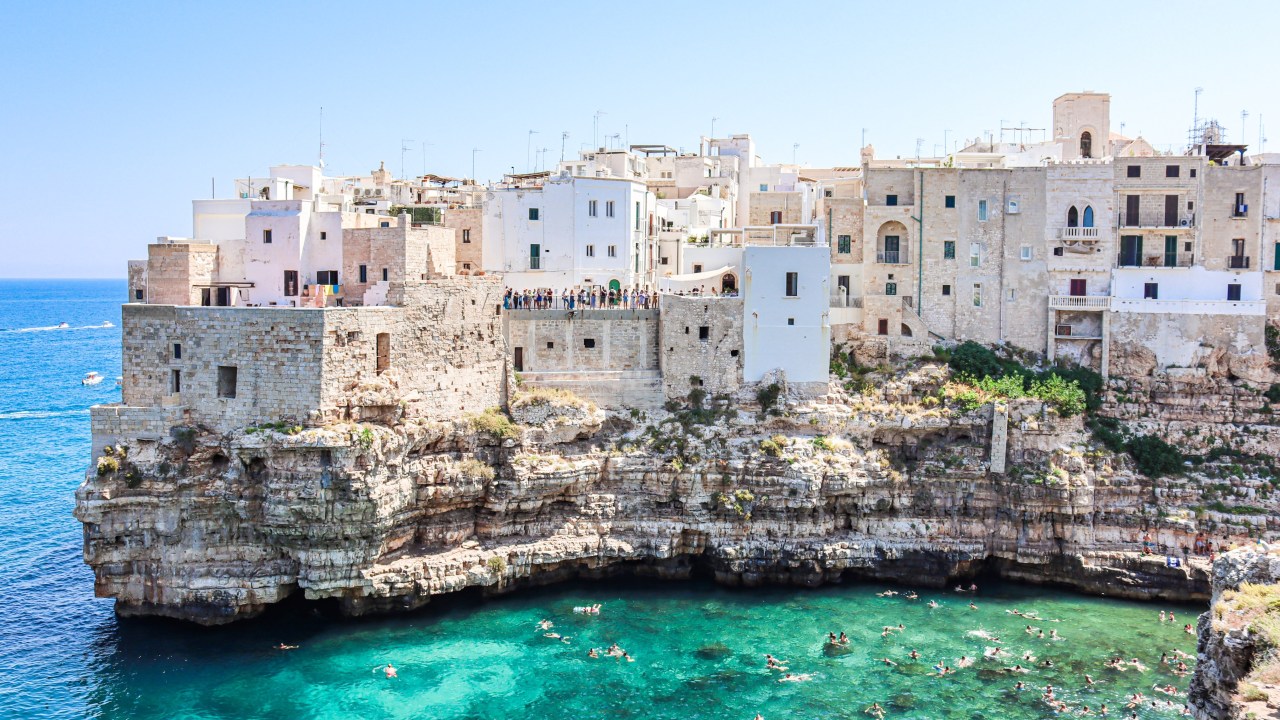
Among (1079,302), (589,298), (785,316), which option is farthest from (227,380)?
(1079,302)

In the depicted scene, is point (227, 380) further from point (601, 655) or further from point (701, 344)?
point (701, 344)

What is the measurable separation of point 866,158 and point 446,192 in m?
18.0

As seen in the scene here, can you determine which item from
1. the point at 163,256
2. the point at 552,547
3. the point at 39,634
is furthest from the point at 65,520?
the point at 552,547

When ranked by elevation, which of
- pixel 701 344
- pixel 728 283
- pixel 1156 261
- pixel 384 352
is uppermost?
pixel 1156 261

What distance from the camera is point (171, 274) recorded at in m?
33.5

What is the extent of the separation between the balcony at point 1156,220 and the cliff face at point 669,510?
27.7ft

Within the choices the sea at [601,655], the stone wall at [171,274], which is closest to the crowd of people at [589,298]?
the sea at [601,655]

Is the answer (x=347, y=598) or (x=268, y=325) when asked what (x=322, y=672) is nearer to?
(x=347, y=598)

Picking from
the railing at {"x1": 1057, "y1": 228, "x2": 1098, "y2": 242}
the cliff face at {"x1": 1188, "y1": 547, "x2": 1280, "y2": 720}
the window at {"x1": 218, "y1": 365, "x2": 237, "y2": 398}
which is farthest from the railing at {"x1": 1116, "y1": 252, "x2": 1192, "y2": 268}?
the window at {"x1": 218, "y1": 365, "x2": 237, "y2": 398}

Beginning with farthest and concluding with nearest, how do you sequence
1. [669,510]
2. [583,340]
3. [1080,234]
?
1. [1080,234]
2. [583,340]
3. [669,510]

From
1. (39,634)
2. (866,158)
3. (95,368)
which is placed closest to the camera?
(39,634)

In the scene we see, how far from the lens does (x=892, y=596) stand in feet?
113

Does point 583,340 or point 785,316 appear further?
point 583,340

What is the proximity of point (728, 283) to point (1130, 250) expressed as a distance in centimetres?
1465
